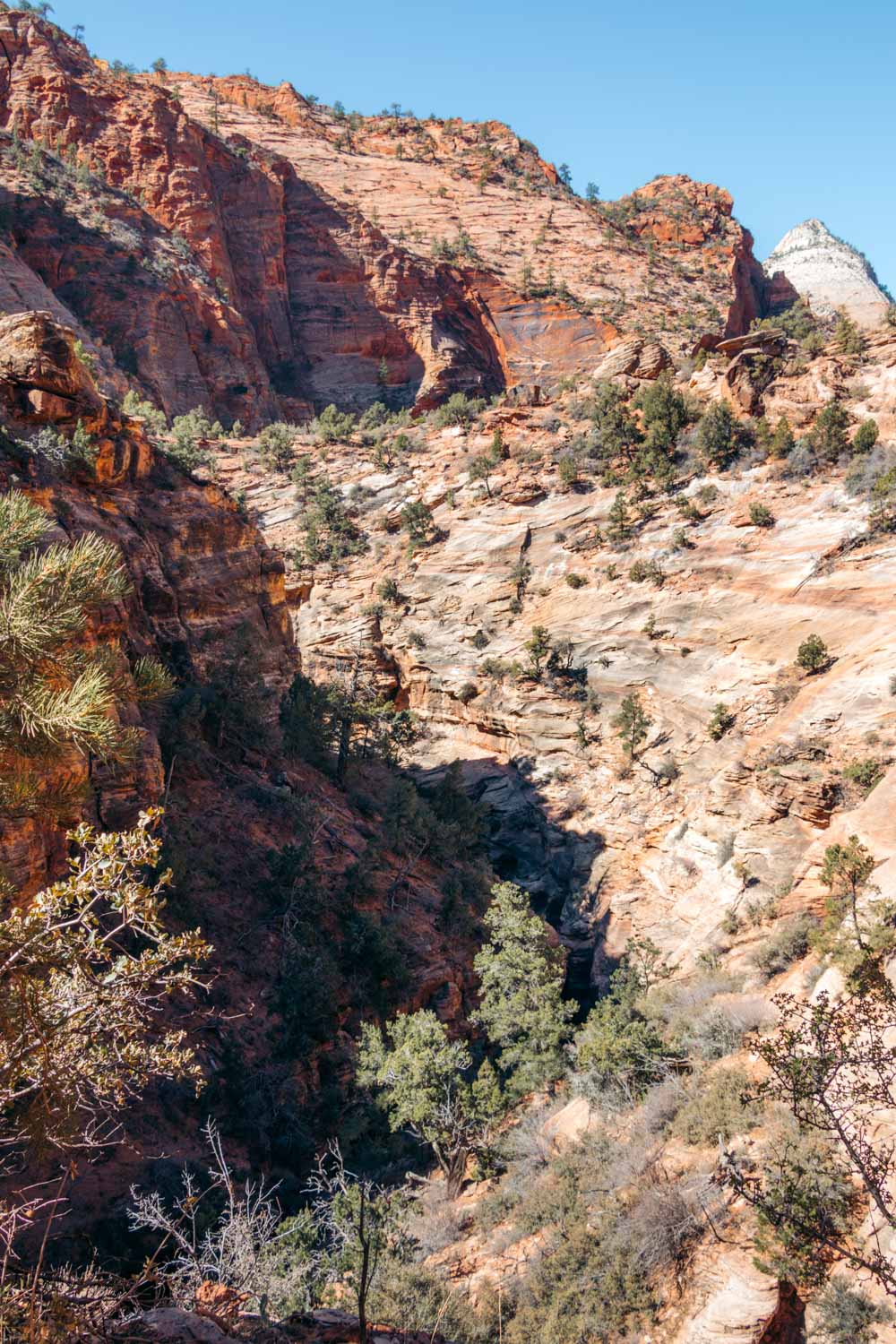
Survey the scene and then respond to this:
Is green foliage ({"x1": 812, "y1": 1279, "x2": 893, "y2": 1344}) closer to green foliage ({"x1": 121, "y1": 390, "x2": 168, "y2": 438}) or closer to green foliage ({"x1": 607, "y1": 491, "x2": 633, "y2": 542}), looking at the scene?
green foliage ({"x1": 607, "y1": 491, "x2": 633, "y2": 542})

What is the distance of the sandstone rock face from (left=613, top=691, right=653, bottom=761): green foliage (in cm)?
7326

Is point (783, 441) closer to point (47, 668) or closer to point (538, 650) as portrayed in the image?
point (538, 650)

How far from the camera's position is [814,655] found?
68.5 feet

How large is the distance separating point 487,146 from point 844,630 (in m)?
75.3

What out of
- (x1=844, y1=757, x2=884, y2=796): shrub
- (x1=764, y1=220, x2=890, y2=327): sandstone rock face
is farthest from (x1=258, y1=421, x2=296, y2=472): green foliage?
(x1=764, y1=220, x2=890, y2=327): sandstone rock face

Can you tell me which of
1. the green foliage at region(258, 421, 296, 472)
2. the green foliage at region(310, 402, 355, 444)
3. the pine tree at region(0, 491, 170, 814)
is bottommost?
the pine tree at region(0, 491, 170, 814)

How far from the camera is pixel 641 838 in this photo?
2386cm

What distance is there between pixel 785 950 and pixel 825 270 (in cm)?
10899

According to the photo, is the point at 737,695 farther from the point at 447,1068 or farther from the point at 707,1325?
the point at 707,1325

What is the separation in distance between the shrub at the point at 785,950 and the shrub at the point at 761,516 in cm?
1563

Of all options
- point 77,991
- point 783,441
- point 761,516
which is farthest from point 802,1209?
point 783,441

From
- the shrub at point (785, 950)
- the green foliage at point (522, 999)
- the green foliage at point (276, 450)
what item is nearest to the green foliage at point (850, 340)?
the shrub at point (785, 950)

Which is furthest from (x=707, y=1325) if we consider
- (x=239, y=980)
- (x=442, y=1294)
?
(x=239, y=980)

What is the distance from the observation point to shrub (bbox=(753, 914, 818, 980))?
1371 centimetres
